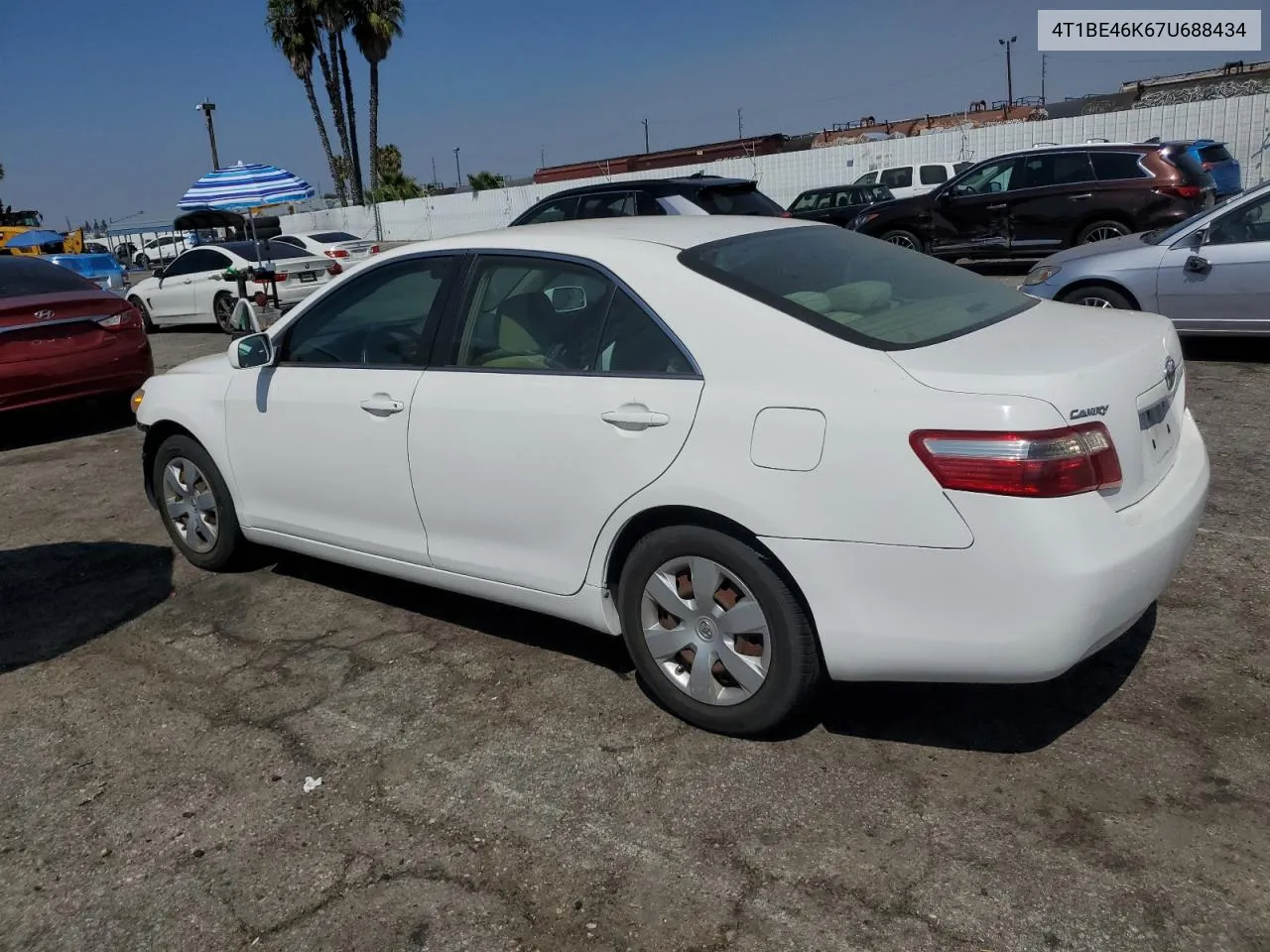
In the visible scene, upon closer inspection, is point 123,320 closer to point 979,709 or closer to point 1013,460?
point 979,709

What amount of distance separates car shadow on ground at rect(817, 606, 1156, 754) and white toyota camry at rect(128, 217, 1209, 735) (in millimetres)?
412

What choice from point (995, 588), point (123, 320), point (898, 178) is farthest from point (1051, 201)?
point (995, 588)

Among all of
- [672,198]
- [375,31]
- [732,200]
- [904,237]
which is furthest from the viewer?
[375,31]

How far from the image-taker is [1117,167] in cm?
1376

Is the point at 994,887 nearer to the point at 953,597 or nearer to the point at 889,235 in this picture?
the point at 953,597

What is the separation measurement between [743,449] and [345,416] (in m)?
1.80

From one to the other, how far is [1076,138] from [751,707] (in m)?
24.8

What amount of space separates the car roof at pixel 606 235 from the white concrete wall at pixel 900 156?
15176mm

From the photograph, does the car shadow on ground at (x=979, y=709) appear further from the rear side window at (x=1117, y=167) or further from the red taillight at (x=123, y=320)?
the rear side window at (x=1117, y=167)

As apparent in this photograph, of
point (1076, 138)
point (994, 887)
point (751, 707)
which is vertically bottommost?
point (994, 887)

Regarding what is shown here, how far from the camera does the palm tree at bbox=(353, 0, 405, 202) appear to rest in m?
39.2

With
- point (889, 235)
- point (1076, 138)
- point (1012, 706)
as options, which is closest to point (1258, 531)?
point (1012, 706)

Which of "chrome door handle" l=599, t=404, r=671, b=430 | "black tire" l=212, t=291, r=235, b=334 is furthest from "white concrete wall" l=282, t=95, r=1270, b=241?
"chrome door handle" l=599, t=404, r=671, b=430

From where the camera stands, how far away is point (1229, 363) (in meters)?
8.44
